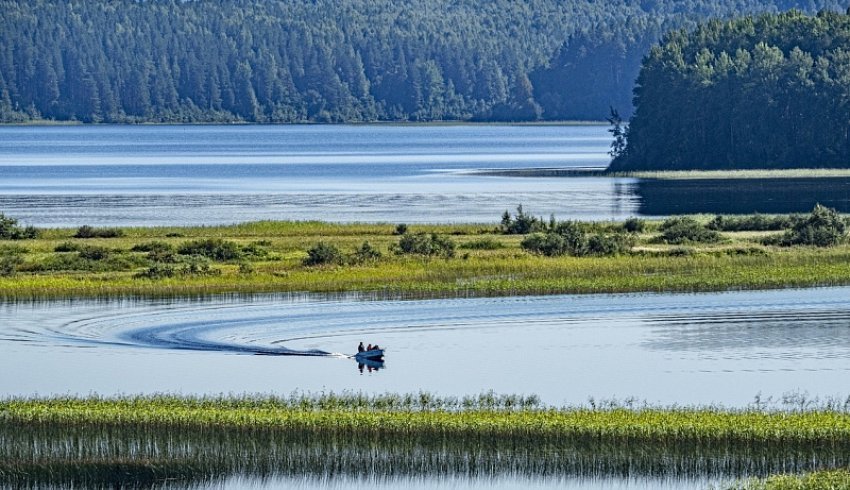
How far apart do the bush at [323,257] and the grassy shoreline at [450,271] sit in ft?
2.16

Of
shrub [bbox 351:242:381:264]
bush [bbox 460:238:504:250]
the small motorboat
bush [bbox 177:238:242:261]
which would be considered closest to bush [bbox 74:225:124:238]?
bush [bbox 177:238:242:261]

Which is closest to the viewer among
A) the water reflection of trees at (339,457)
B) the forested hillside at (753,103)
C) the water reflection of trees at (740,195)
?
the water reflection of trees at (339,457)

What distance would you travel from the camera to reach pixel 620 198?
13475cm

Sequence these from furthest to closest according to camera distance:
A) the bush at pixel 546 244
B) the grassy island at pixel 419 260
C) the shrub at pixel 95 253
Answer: the bush at pixel 546 244 < the shrub at pixel 95 253 < the grassy island at pixel 419 260

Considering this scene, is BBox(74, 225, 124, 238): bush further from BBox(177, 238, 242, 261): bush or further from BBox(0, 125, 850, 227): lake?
BBox(0, 125, 850, 227): lake

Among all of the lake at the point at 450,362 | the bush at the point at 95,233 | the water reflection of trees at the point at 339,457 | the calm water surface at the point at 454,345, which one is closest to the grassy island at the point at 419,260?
the bush at the point at 95,233

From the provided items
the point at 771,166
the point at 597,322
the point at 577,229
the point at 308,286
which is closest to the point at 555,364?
the point at 597,322

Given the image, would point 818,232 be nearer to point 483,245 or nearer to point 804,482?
point 483,245

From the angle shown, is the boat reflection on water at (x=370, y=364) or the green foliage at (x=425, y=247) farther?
the green foliage at (x=425, y=247)

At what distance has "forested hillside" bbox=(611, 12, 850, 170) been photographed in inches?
6875

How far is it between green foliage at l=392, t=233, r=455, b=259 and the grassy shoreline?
0.79 meters

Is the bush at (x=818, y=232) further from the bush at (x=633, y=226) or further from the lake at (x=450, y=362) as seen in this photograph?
the lake at (x=450, y=362)

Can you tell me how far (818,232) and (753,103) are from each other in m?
97.5

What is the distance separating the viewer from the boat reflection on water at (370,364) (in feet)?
162
